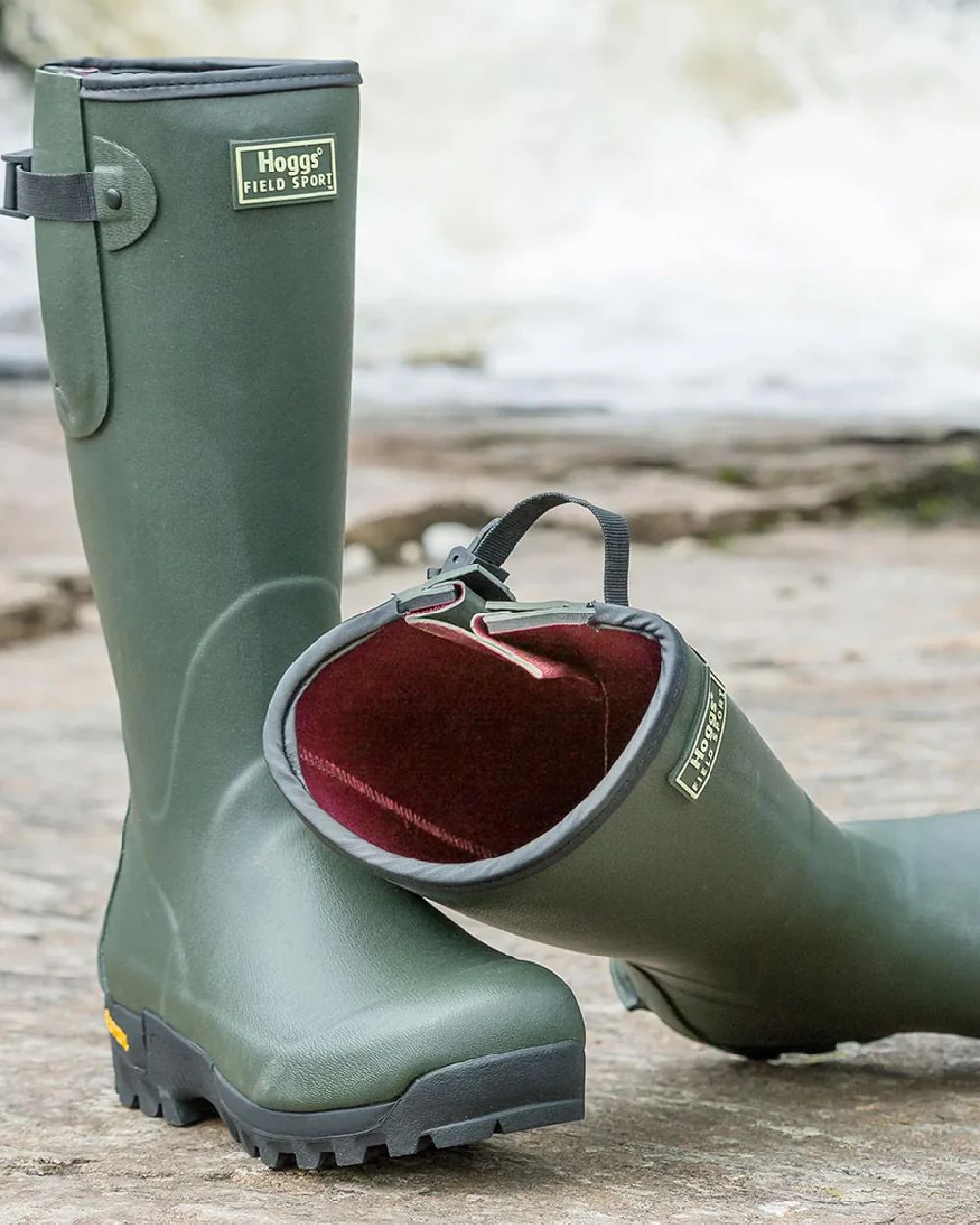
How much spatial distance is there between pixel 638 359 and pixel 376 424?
2.03 ft

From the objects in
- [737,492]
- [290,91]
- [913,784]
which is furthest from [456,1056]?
[737,492]

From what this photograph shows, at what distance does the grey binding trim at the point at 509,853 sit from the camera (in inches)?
35.0

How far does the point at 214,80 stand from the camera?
1.01 m

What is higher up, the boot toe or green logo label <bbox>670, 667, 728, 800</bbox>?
green logo label <bbox>670, 667, 728, 800</bbox>

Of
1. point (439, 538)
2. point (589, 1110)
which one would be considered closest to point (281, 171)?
point (589, 1110)

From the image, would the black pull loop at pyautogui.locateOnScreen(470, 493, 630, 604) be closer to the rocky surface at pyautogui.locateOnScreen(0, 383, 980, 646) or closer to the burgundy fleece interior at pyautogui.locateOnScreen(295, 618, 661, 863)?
the burgundy fleece interior at pyautogui.locateOnScreen(295, 618, 661, 863)

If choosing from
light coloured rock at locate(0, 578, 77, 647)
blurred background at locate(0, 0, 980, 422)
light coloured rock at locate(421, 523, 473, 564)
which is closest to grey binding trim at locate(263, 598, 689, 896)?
light coloured rock at locate(0, 578, 77, 647)

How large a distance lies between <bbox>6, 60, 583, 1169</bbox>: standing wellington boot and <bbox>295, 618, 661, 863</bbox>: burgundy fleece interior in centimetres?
5

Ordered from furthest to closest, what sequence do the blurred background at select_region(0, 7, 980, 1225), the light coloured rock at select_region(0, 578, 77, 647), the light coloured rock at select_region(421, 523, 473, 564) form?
the blurred background at select_region(0, 7, 980, 1225), the light coloured rock at select_region(421, 523, 473, 564), the light coloured rock at select_region(0, 578, 77, 647)

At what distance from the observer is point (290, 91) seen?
102cm

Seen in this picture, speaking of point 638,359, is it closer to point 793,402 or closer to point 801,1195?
point 793,402

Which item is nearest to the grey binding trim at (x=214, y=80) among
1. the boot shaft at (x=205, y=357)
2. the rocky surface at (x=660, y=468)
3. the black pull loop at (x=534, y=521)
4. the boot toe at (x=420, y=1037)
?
the boot shaft at (x=205, y=357)

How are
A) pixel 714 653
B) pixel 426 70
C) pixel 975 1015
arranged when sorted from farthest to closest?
pixel 426 70
pixel 714 653
pixel 975 1015

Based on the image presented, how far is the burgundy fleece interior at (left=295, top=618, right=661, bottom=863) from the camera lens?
101 centimetres
